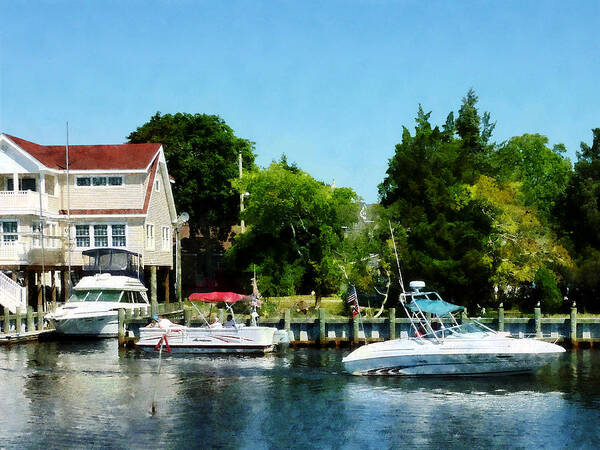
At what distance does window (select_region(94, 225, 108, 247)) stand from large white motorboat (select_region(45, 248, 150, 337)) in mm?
1856

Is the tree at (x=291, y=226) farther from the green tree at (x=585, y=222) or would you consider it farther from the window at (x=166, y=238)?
the green tree at (x=585, y=222)

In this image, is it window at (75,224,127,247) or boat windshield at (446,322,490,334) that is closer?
boat windshield at (446,322,490,334)

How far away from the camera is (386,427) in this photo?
2448cm

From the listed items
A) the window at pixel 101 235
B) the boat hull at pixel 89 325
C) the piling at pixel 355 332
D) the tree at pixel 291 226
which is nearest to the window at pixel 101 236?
the window at pixel 101 235

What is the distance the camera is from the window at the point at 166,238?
197 feet

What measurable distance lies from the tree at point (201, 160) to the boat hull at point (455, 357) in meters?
39.4

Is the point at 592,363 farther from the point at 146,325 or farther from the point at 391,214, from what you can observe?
the point at 146,325

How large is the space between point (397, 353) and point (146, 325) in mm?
16469

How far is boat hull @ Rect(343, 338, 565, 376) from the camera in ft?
107

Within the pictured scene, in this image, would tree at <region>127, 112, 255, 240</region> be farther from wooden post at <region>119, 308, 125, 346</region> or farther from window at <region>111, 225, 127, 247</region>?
wooden post at <region>119, 308, 125, 346</region>

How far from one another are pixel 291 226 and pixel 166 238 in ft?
29.7

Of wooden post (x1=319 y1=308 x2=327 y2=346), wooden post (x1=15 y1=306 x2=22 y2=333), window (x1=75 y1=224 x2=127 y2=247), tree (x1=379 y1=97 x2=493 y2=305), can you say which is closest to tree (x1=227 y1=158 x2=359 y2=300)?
tree (x1=379 y1=97 x2=493 y2=305)

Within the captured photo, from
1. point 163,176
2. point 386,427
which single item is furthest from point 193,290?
point 386,427

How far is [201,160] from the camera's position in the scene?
73000mm
